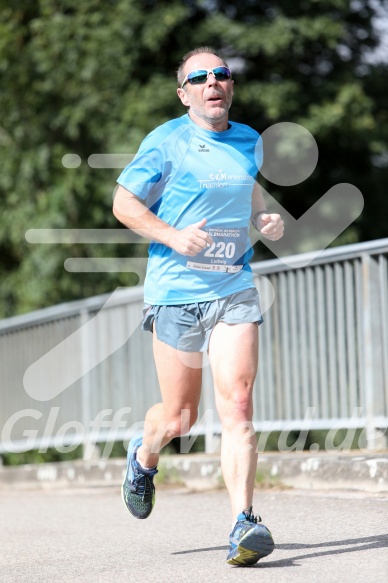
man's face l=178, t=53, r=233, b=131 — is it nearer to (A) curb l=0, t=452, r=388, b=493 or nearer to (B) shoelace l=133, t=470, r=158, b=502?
(B) shoelace l=133, t=470, r=158, b=502

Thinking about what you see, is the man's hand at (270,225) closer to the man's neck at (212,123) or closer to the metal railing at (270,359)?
the man's neck at (212,123)

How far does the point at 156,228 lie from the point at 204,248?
8.5 inches

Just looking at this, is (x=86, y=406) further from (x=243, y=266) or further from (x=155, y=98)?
(x=155, y=98)

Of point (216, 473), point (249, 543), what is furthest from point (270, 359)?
point (249, 543)

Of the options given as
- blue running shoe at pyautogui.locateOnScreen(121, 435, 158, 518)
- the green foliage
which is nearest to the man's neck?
blue running shoe at pyautogui.locateOnScreen(121, 435, 158, 518)

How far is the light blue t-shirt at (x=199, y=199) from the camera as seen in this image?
4895 millimetres

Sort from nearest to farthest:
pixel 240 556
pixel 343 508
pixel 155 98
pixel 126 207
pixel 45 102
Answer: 1. pixel 240 556
2. pixel 126 207
3. pixel 343 508
4. pixel 155 98
5. pixel 45 102

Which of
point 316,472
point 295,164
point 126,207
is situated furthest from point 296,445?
point 295,164

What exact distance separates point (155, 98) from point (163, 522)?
11894 mm

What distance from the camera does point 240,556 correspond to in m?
4.46

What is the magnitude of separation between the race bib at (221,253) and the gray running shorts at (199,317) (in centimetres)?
13

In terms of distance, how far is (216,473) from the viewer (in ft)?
Result: 25.8

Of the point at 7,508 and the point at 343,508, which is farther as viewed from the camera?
the point at 7,508

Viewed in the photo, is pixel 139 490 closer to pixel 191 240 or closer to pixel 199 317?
pixel 199 317
